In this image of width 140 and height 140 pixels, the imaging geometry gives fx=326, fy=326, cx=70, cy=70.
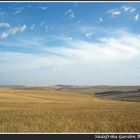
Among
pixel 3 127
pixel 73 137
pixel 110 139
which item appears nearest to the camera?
pixel 110 139

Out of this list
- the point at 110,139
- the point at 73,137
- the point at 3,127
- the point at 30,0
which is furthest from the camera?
the point at 3,127

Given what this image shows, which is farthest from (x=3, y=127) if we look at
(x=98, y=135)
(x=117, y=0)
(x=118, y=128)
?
(x=117, y=0)

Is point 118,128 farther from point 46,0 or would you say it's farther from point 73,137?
point 46,0

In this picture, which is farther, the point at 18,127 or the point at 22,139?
the point at 18,127

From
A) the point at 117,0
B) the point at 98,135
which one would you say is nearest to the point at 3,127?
the point at 98,135

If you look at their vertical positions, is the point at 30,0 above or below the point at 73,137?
above

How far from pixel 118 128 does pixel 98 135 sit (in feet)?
21.1

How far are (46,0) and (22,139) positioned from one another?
4782 mm

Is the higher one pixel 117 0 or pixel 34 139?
pixel 117 0

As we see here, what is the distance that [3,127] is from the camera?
16547 millimetres

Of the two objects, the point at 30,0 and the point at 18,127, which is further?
the point at 18,127

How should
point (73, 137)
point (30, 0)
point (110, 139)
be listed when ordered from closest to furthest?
point (110, 139), point (73, 137), point (30, 0)

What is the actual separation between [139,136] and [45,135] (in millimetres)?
3096

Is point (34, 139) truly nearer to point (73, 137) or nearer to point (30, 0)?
point (73, 137)
